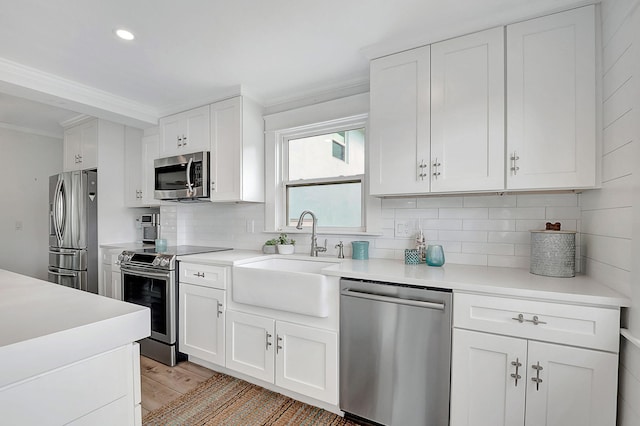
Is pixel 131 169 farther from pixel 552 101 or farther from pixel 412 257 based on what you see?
pixel 552 101

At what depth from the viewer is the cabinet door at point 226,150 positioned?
2746 mm

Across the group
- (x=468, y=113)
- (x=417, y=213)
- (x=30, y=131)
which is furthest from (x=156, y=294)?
(x=30, y=131)

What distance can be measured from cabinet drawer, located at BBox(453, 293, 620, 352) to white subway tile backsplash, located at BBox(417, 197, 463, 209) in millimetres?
799

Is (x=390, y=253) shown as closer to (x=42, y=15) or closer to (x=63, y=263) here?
(x=42, y=15)

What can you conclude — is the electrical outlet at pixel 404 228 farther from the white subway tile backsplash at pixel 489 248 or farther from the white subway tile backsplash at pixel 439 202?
the white subway tile backsplash at pixel 489 248

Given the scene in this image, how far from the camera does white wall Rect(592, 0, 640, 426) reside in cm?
119

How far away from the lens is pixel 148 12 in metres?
1.71

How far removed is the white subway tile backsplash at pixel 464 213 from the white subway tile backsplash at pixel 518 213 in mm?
47

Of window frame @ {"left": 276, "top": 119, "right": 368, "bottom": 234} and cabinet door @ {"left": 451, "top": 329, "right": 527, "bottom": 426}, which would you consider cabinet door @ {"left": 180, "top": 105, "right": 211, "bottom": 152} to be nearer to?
window frame @ {"left": 276, "top": 119, "right": 368, "bottom": 234}

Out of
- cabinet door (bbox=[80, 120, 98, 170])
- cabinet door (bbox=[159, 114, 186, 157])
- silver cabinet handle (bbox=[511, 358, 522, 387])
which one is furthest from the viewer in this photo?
cabinet door (bbox=[80, 120, 98, 170])

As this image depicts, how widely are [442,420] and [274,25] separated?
96.1 inches

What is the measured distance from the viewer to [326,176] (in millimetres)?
2783

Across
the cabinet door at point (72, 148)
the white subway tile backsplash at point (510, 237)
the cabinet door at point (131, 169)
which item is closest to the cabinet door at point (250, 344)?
the white subway tile backsplash at point (510, 237)

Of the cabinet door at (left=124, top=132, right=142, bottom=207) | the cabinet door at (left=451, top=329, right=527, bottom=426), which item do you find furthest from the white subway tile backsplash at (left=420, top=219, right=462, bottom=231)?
the cabinet door at (left=124, top=132, right=142, bottom=207)
